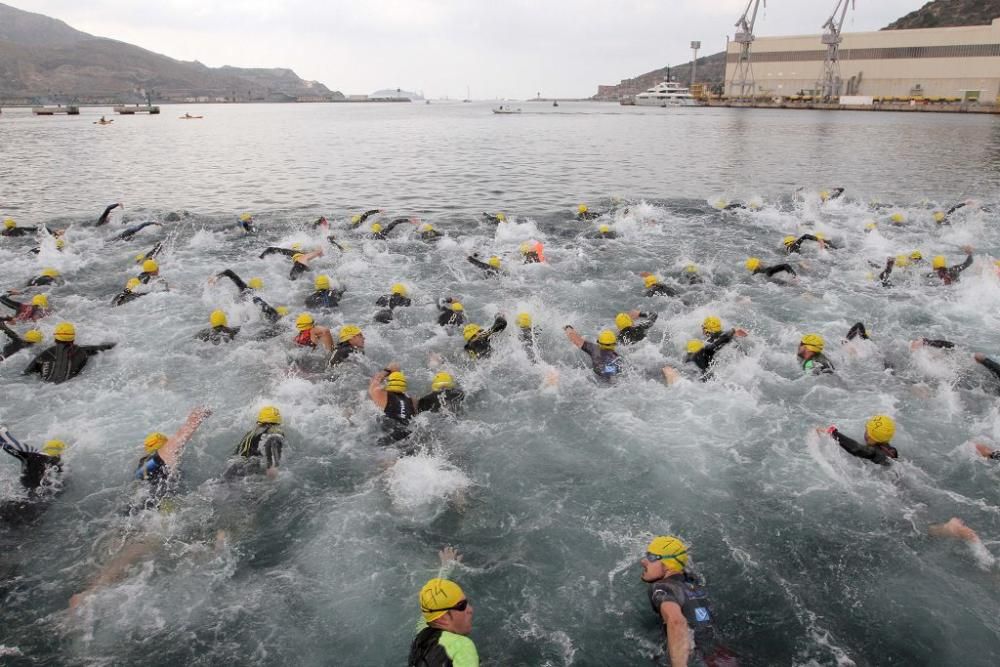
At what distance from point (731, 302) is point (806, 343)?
402cm

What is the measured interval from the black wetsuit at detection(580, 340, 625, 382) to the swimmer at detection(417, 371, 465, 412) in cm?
289

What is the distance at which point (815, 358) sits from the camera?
34.3 ft

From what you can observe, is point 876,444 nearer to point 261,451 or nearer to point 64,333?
point 261,451

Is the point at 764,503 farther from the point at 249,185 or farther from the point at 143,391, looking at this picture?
the point at 249,185

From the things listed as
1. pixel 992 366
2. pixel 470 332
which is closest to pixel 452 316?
pixel 470 332

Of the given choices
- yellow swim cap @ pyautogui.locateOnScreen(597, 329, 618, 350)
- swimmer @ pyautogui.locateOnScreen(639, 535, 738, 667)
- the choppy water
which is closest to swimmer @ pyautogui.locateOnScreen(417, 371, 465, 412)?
the choppy water

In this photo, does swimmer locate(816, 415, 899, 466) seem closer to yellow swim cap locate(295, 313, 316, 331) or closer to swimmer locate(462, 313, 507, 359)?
swimmer locate(462, 313, 507, 359)

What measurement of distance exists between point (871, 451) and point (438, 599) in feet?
21.2

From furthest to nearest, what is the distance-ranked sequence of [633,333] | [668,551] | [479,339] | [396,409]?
1. [633,333]
2. [479,339]
3. [396,409]
4. [668,551]

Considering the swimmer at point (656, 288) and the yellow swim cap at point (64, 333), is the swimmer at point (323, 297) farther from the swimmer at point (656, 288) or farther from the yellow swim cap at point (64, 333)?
the swimmer at point (656, 288)

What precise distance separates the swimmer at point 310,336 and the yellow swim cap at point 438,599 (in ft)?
24.5

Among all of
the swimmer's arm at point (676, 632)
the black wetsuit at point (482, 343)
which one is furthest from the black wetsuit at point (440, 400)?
the swimmer's arm at point (676, 632)

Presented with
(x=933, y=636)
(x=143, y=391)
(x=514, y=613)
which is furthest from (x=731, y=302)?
(x=143, y=391)

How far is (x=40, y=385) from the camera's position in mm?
10367
